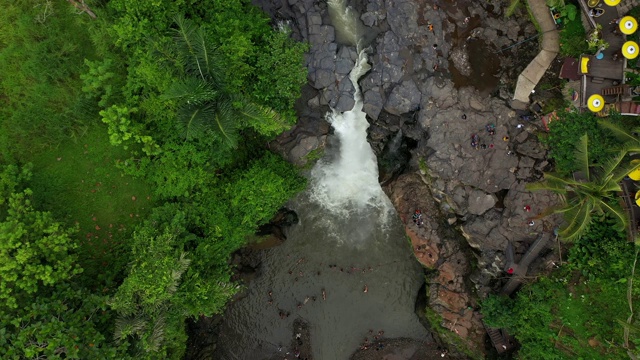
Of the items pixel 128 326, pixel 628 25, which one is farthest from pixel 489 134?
Answer: pixel 128 326

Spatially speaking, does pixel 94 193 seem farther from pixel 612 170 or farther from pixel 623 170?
pixel 623 170

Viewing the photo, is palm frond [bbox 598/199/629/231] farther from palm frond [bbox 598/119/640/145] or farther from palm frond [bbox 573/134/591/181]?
palm frond [bbox 598/119/640/145]

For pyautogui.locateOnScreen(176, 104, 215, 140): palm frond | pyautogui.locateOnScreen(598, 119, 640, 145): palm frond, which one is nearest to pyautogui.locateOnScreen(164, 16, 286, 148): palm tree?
pyautogui.locateOnScreen(176, 104, 215, 140): palm frond

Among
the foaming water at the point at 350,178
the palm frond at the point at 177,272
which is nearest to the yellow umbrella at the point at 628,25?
the foaming water at the point at 350,178

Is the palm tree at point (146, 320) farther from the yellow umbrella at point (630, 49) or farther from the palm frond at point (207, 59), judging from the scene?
the yellow umbrella at point (630, 49)

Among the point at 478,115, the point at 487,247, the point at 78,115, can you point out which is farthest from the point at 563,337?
the point at 78,115

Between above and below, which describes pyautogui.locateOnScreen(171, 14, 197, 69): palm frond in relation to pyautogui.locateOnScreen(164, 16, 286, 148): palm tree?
above
